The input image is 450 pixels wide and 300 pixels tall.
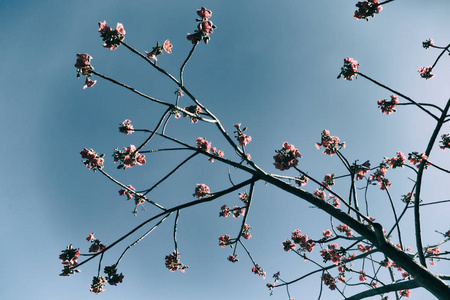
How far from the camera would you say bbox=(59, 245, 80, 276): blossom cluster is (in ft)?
12.4

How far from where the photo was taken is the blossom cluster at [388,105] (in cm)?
521

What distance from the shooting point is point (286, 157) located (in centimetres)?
391

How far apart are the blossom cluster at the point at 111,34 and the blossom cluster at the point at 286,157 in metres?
3.03

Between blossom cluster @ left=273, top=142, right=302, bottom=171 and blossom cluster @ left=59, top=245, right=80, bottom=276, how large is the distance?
3672mm

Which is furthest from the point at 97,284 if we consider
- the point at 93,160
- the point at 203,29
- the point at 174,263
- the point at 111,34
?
the point at 203,29

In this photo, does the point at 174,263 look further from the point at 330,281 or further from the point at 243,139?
the point at 330,281

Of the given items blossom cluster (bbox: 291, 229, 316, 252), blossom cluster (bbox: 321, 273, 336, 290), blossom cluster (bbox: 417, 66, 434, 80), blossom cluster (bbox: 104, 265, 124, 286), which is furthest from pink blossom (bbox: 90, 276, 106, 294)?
blossom cluster (bbox: 417, 66, 434, 80)

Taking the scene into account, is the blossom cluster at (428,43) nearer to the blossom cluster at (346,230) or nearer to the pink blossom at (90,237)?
the blossom cluster at (346,230)

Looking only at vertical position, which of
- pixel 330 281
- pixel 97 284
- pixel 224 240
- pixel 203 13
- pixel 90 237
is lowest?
pixel 97 284

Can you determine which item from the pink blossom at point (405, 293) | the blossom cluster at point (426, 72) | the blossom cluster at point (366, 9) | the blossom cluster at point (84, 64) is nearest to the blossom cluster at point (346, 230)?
the pink blossom at point (405, 293)

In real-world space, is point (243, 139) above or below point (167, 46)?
below

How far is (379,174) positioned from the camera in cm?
604

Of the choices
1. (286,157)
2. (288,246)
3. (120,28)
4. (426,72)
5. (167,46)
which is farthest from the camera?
(288,246)

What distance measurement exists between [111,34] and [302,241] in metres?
6.51
